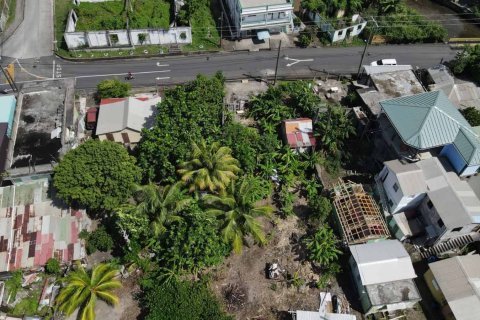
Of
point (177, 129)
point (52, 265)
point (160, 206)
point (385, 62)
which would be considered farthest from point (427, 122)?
point (52, 265)

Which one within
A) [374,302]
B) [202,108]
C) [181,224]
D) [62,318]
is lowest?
[62,318]

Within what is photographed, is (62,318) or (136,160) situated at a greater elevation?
(136,160)

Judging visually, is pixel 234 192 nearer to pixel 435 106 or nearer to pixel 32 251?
pixel 32 251

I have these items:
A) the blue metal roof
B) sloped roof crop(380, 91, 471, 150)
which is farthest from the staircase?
the blue metal roof

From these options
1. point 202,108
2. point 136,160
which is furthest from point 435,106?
point 136,160

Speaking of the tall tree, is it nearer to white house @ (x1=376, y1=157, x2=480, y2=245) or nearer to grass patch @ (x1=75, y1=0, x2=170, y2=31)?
white house @ (x1=376, y1=157, x2=480, y2=245)

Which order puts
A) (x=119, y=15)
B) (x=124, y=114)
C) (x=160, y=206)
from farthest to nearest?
1. (x=119, y=15)
2. (x=124, y=114)
3. (x=160, y=206)

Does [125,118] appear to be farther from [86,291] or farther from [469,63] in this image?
[469,63]
